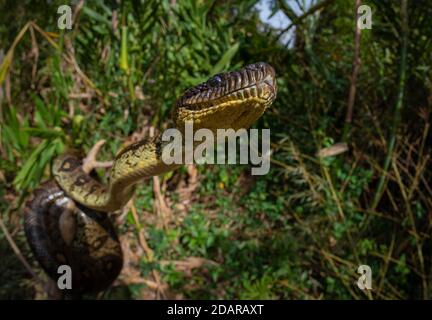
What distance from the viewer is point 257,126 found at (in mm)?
4082

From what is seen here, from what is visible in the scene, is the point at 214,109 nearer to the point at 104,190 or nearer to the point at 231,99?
the point at 231,99

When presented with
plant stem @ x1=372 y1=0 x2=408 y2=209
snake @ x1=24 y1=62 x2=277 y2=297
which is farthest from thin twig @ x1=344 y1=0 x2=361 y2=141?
snake @ x1=24 y1=62 x2=277 y2=297

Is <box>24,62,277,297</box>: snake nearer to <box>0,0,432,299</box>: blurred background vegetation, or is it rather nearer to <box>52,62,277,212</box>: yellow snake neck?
<box>52,62,277,212</box>: yellow snake neck

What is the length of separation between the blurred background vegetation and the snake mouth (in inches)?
77.3

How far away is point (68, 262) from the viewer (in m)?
2.46

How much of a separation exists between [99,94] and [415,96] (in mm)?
2661

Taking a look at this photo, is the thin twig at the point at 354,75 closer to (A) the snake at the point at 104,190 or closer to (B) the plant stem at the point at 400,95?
(B) the plant stem at the point at 400,95

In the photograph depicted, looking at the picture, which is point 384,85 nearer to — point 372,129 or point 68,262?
point 372,129

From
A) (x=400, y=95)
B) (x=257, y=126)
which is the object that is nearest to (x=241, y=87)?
(x=400, y=95)

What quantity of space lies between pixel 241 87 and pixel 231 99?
49mm

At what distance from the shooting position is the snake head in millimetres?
1391

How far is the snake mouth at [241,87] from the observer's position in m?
1.38
